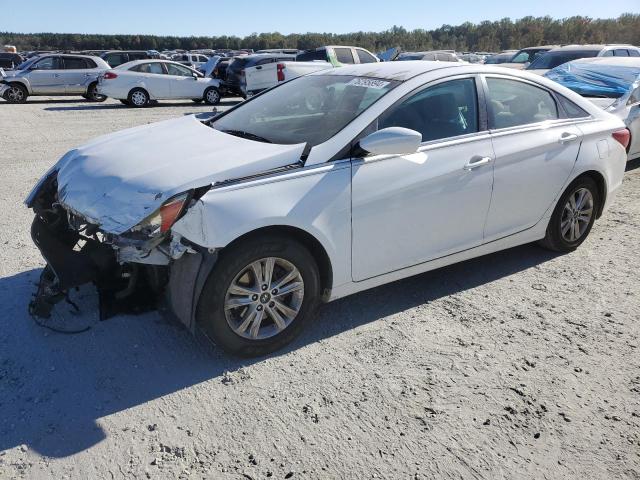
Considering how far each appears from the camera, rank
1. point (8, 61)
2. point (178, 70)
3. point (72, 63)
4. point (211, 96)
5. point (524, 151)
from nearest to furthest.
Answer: point (524, 151) < point (178, 70) < point (72, 63) < point (211, 96) < point (8, 61)

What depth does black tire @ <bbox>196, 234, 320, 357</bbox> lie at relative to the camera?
304cm

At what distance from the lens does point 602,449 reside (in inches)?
104

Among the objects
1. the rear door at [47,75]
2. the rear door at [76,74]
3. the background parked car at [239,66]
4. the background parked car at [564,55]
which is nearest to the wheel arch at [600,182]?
the background parked car at [564,55]

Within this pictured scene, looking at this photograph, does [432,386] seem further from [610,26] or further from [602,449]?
[610,26]

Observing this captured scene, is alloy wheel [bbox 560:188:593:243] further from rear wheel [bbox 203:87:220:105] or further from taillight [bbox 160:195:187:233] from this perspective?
rear wheel [bbox 203:87:220:105]

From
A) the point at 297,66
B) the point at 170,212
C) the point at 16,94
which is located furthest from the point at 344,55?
the point at 170,212

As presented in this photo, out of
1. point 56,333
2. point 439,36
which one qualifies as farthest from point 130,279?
point 439,36

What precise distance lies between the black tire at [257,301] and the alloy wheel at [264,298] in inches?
0.8

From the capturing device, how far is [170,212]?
2924 millimetres

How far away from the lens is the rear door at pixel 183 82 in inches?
735

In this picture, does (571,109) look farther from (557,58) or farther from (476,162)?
(557,58)

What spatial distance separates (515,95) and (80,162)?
3304 mm

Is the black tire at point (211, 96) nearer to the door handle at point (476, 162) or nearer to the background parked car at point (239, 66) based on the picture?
the background parked car at point (239, 66)

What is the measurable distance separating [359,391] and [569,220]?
2.90m
